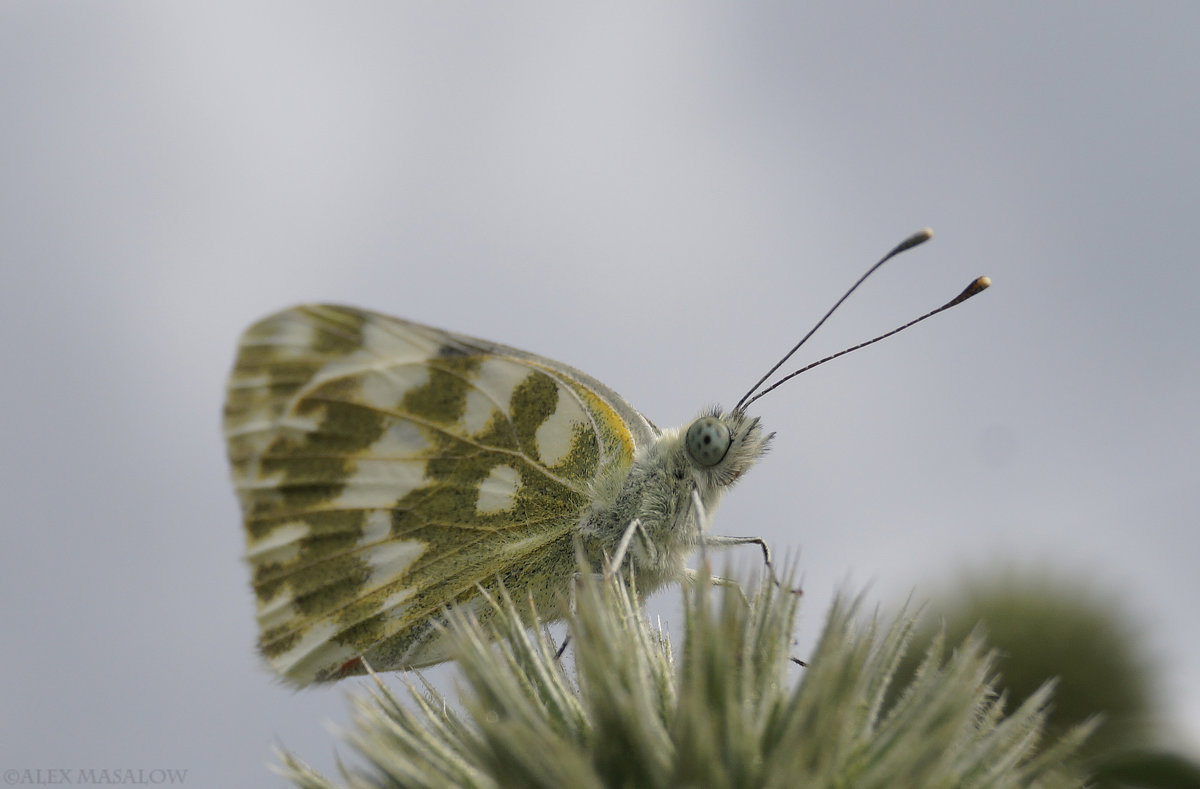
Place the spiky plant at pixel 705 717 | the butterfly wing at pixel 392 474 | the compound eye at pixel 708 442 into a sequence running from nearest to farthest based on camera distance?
1. the spiky plant at pixel 705 717
2. the butterfly wing at pixel 392 474
3. the compound eye at pixel 708 442

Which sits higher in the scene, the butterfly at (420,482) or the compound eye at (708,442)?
the compound eye at (708,442)

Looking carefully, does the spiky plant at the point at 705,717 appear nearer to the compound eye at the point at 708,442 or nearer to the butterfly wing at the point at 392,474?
the butterfly wing at the point at 392,474

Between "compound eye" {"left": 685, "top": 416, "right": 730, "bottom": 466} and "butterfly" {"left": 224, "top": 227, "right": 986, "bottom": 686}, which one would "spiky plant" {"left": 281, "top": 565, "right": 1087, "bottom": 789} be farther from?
"compound eye" {"left": 685, "top": 416, "right": 730, "bottom": 466}

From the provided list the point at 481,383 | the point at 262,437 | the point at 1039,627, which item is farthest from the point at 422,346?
the point at 1039,627

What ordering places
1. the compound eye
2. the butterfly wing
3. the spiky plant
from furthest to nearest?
1. the compound eye
2. the butterfly wing
3. the spiky plant

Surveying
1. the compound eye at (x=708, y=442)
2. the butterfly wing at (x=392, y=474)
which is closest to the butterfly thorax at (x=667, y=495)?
the compound eye at (x=708, y=442)

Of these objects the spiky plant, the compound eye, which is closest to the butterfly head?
the compound eye

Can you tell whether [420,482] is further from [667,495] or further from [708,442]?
[708,442]
